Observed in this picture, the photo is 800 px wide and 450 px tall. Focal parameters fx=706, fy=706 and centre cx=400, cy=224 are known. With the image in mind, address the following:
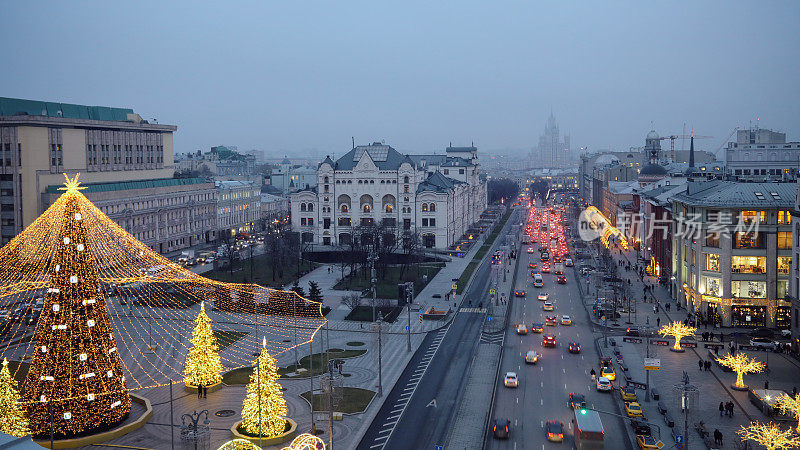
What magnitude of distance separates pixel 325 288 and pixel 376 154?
144ft

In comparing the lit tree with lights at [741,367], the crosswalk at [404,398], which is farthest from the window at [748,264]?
the crosswalk at [404,398]

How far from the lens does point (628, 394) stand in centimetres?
4281

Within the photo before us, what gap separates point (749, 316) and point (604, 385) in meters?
24.7

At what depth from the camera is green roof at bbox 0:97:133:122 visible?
9594cm

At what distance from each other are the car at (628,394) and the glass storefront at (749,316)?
23.4 metres

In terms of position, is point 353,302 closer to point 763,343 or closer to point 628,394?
point 628,394

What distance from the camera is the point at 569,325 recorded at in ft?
214

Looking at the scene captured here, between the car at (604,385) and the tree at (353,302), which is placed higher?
the tree at (353,302)

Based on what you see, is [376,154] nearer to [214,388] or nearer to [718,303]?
[718,303]

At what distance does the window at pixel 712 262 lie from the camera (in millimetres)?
64312

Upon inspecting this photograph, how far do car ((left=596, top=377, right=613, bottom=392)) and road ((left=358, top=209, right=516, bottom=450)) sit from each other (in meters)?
8.93

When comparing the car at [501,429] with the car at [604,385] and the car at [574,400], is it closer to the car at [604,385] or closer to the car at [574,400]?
the car at [574,400]

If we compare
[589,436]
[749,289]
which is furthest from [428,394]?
[749,289]

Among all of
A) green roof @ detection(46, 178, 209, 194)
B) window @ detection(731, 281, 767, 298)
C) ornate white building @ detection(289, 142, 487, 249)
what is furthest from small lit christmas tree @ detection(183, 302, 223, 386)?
ornate white building @ detection(289, 142, 487, 249)
